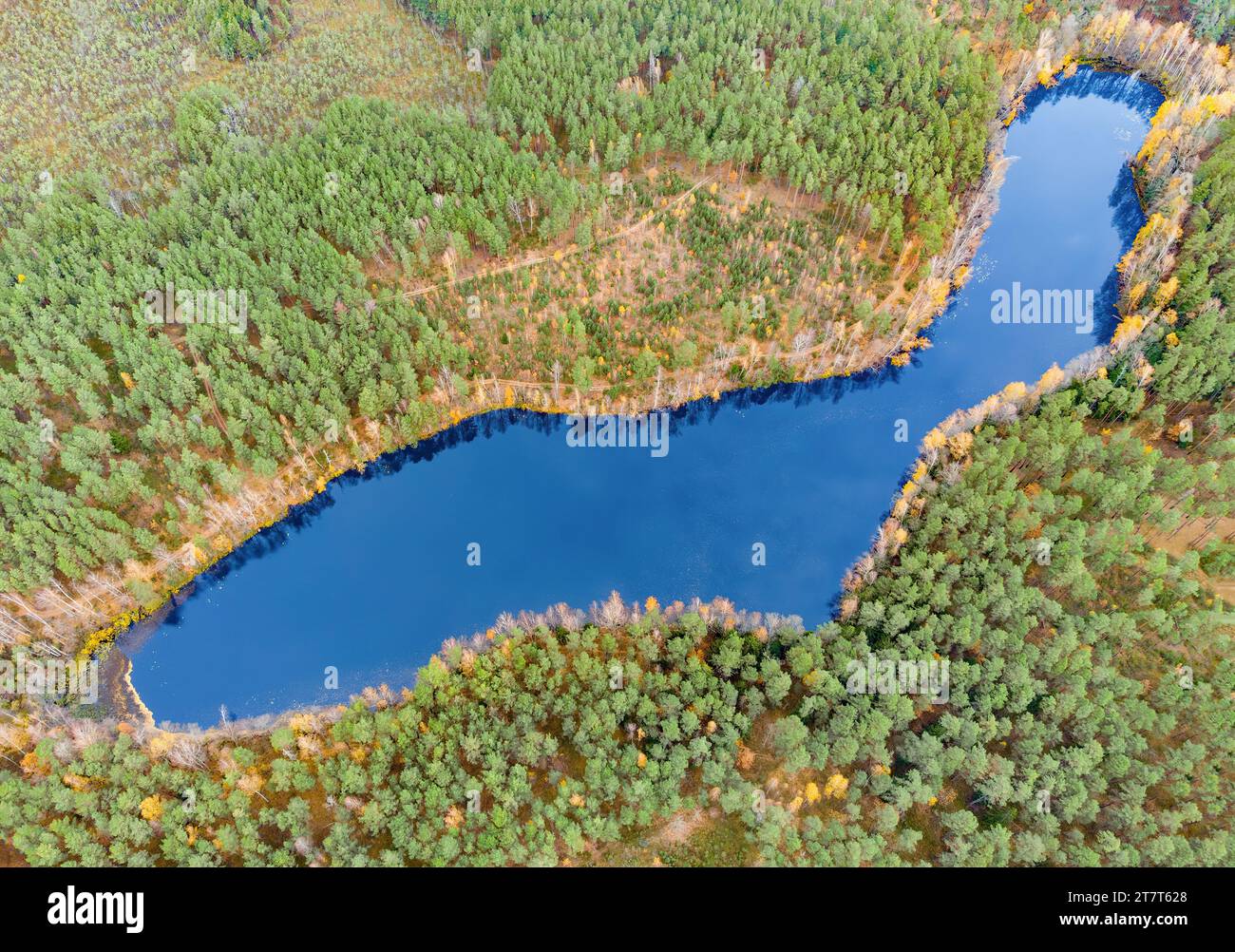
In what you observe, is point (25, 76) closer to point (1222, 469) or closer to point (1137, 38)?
point (1222, 469)

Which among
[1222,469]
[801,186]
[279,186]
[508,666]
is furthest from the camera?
[801,186]

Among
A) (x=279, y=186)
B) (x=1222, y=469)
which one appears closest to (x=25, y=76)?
(x=279, y=186)

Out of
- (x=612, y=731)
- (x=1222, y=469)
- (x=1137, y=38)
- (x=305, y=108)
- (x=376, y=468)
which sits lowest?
(x=612, y=731)

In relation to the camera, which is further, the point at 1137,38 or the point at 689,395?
the point at 1137,38

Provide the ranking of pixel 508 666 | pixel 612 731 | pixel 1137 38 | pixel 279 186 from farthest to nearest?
pixel 1137 38 → pixel 279 186 → pixel 508 666 → pixel 612 731

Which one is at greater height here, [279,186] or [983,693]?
[279,186]

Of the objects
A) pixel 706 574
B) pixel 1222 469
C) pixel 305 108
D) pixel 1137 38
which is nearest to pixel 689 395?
pixel 706 574

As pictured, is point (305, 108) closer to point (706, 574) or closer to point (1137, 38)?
point (706, 574)
